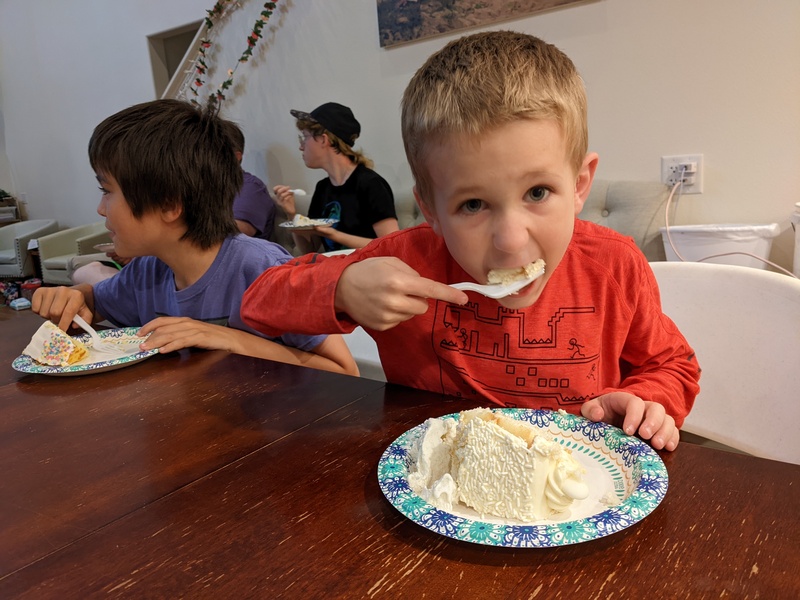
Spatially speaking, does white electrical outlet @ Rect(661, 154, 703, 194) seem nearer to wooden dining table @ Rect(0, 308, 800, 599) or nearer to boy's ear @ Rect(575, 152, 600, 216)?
boy's ear @ Rect(575, 152, 600, 216)

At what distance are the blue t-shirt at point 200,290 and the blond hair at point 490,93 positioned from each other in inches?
26.9

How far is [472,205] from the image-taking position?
28.7 inches

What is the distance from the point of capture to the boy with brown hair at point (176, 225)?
4.75 feet

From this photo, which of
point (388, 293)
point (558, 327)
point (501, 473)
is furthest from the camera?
point (558, 327)

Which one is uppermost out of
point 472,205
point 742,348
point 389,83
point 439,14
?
point 439,14

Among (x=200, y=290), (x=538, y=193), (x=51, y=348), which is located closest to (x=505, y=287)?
(x=538, y=193)

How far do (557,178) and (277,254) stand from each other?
0.97m

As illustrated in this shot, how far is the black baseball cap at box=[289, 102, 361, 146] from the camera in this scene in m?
3.45

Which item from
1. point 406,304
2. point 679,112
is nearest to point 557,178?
point 406,304

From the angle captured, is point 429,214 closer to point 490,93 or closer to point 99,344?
point 490,93

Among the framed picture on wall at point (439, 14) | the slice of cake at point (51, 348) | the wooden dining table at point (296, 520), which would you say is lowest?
the wooden dining table at point (296, 520)

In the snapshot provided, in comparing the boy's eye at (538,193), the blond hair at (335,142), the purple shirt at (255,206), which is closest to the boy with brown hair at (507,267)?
the boy's eye at (538,193)

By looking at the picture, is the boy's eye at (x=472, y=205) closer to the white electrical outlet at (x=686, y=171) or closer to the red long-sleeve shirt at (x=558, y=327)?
the red long-sleeve shirt at (x=558, y=327)

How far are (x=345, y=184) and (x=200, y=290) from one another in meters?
2.11
